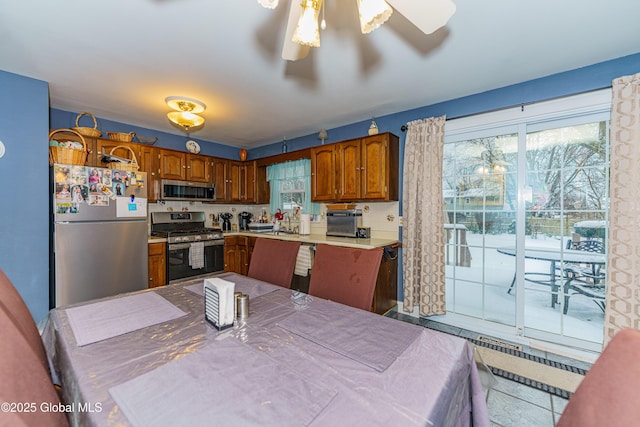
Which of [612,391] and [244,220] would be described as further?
[244,220]

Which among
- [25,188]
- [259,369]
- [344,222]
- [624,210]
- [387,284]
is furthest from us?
[344,222]

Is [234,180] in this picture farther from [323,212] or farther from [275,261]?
[275,261]

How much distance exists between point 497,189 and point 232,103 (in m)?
3.01

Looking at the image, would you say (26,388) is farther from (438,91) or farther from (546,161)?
(546,161)

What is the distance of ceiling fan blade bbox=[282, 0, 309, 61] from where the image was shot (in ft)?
3.77

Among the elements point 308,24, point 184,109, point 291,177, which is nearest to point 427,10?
point 308,24

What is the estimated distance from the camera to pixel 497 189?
9.02 ft

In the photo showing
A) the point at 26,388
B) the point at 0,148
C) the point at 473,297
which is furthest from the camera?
the point at 473,297

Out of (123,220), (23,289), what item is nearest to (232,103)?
(123,220)

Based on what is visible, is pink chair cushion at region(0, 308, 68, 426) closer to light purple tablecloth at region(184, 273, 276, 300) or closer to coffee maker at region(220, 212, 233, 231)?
light purple tablecloth at region(184, 273, 276, 300)

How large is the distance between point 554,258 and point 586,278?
0.27 meters

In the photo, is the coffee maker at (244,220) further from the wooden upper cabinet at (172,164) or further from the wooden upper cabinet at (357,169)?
the wooden upper cabinet at (357,169)

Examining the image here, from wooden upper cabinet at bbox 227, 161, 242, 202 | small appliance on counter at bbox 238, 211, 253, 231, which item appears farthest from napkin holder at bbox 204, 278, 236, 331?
small appliance on counter at bbox 238, 211, 253, 231

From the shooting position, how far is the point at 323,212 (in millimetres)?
4098
